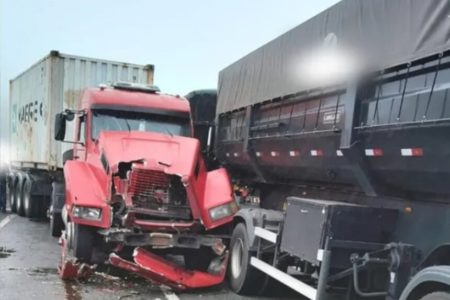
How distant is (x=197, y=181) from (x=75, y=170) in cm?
178

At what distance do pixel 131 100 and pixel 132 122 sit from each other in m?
0.41

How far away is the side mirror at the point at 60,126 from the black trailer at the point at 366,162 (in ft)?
13.3

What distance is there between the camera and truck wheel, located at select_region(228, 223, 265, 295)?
7672 mm

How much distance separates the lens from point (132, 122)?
31.2 feet

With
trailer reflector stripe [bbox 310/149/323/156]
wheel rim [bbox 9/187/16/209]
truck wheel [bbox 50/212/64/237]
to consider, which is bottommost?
wheel rim [bbox 9/187/16/209]

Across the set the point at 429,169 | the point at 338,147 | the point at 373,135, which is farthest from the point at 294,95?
the point at 429,169

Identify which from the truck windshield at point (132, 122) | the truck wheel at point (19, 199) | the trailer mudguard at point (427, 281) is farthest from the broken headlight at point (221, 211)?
the truck wheel at point (19, 199)

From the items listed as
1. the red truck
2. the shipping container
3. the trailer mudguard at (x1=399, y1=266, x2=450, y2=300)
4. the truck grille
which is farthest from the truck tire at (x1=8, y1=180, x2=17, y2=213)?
the trailer mudguard at (x1=399, y1=266, x2=450, y2=300)

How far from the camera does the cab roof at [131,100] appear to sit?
9.58 m

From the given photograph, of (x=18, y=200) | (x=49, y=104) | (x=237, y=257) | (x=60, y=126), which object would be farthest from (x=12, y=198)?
(x=237, y=257)

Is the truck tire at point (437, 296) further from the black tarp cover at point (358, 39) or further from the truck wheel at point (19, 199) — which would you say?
the truck wheel at point (19, 199)

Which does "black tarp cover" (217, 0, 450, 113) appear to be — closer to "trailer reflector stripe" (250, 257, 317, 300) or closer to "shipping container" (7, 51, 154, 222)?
"trailer reflector stripe" (250, 257, 317, 300)

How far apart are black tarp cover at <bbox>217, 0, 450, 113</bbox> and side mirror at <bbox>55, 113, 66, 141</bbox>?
303 centimetres

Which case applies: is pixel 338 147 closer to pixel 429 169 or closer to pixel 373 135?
pixel 373 135
